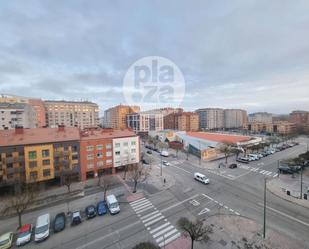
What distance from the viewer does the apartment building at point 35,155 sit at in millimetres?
26750

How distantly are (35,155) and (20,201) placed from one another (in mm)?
10441

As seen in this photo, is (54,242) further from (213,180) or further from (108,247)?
(213,180)

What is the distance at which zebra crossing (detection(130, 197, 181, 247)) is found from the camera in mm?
16094

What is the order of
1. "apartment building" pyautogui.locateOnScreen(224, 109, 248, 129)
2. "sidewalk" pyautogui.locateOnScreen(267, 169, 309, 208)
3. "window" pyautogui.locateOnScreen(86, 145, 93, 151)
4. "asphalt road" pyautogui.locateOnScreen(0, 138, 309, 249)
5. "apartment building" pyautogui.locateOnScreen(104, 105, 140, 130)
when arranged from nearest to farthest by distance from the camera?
"asphalt road" pyautogui.locateOnScreen(0, 138, 309, 249), "sidewalk" pyautogui.locateOnScreen(267, 169, 309, 208), "window" pyautogui.locateOnScreen(86, 145, 93, 151), "apartment building" pyautogui.locateOnScreen(104, 105, 140, 130), "apartment building" pyautogui.locateOnScreen(224, 109, 248, 129)

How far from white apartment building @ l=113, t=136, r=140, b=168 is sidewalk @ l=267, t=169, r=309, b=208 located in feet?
91.2

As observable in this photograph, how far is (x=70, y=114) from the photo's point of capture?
103375mm

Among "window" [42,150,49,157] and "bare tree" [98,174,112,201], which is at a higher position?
"window" [42,150,49,157]

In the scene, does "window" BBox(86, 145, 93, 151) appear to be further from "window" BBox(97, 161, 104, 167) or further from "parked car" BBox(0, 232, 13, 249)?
"parked car" BBox(0, 232, 13, 249)

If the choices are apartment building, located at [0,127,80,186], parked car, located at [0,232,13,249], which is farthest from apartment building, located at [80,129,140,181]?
parked car, located at [0,232,13,249]

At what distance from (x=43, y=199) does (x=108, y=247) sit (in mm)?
16314

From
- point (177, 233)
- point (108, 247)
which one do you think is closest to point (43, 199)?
point (108, 247)

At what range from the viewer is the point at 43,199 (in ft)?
81.7

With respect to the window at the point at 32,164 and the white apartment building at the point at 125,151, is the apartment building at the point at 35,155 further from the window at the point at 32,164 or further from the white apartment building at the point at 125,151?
the white apartment building at the point at 125,151

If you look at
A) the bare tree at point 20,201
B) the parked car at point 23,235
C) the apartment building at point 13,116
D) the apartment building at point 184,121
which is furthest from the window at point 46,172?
the apartment building at point 184,121
